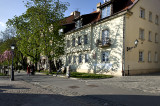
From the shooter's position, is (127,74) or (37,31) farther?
(37,31)

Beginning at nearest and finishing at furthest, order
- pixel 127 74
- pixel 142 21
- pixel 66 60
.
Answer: pixel 127 74
pixel 142 21
pixel 66 60

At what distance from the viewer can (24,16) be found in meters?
20.7

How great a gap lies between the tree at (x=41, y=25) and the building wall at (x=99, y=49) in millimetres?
4190

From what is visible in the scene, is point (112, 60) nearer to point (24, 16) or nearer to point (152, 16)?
point (152, 16)

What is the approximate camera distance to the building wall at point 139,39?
17453mm

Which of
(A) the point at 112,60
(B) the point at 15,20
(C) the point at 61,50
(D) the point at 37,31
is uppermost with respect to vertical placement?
(B) the point at 15,20

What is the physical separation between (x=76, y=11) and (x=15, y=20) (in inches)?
657

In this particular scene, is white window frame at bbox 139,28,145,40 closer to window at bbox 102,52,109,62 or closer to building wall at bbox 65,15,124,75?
building wall at bbox 65,15,124,75

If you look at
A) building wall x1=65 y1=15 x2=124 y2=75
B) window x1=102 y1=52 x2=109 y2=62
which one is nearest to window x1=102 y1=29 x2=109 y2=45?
building wall x1=65 y1=15 x2=124 y2=75

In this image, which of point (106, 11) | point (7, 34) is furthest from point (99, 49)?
point (7, 34)

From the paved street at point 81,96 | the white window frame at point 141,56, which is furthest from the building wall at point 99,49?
the paved street at point 81,96

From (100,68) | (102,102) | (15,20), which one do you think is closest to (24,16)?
(15,20)

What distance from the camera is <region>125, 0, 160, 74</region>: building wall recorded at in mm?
17453

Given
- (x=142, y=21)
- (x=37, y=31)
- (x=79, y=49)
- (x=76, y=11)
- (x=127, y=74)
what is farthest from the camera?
(x=76, y=11)
